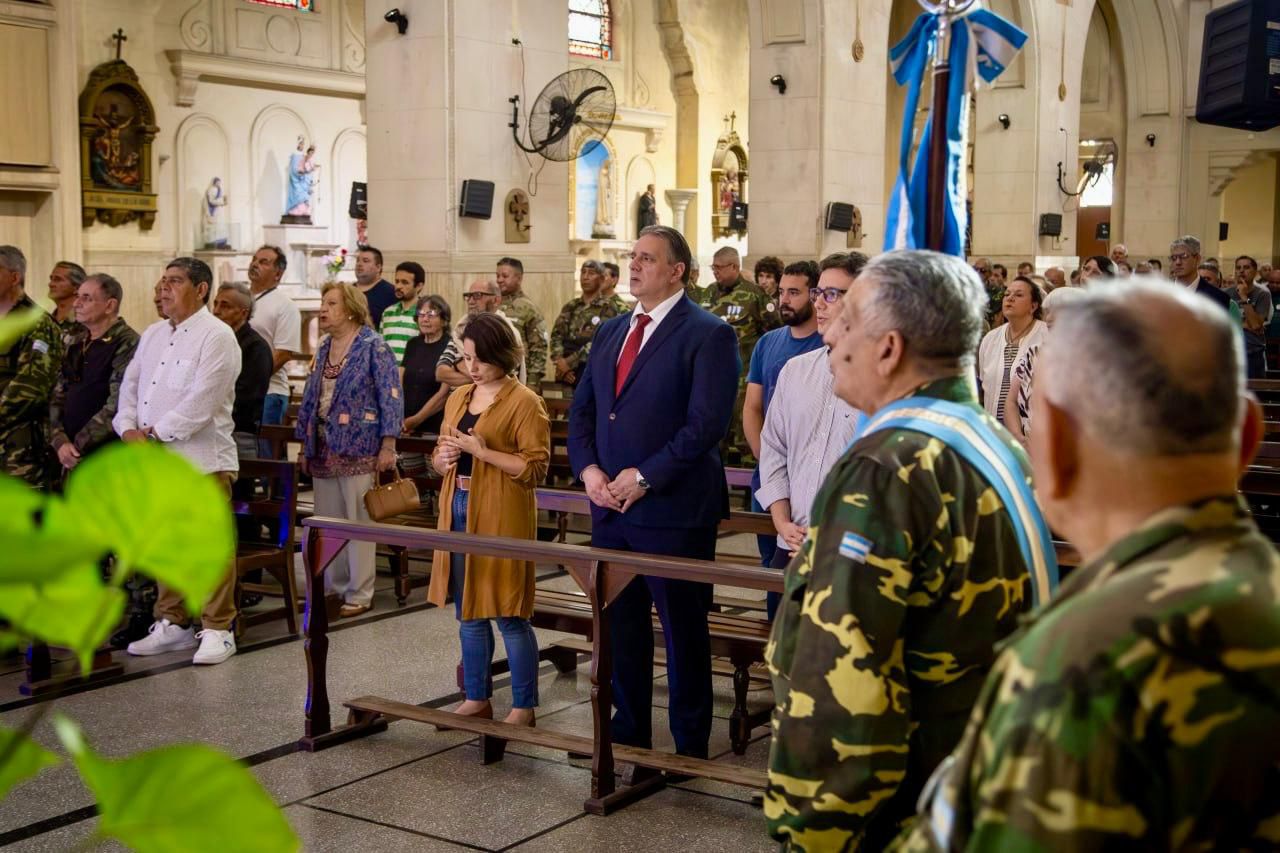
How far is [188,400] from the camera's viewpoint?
6.32 meters

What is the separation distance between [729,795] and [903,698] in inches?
103

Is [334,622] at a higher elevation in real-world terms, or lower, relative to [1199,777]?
lower

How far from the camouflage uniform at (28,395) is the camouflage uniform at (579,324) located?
5.06 m

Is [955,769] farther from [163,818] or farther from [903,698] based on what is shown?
[903,698]

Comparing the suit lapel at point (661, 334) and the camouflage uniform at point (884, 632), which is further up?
the suit lapel at point (661, 334)

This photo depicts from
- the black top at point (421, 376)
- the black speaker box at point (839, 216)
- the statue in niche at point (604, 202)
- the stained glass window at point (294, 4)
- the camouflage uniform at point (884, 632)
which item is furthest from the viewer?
the statue in niche at point (604, 202)

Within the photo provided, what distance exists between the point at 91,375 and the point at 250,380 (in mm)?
963

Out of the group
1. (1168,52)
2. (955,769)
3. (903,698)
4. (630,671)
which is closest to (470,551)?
(630,671)

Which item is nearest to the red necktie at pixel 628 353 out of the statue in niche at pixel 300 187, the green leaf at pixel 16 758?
the green leaf at pixel 16 758

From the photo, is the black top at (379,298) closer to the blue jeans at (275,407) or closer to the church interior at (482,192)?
the blue jeans at (275,407)

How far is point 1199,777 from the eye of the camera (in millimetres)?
1153

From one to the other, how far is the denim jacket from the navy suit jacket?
2.40m

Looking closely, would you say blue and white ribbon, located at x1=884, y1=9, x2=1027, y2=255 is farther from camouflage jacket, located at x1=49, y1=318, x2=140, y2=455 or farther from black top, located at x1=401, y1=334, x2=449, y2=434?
black top, located at x1=401, y1=334, x2=449, y2=434

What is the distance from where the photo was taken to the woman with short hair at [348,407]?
6988 millimetres
